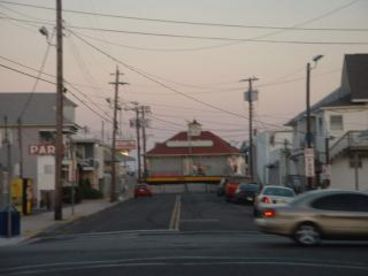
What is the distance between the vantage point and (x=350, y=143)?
54500 millimetres

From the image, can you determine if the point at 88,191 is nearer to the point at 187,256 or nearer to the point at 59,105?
the point at 59,105

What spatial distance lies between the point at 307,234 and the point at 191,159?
91759 mm

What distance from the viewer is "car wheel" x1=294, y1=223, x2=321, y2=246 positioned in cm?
2130

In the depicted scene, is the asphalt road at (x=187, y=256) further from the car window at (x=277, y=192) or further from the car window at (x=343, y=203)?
the car window at (x=277, y=192)

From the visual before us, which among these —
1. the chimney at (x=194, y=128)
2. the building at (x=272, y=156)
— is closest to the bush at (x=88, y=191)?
the building at (x=272, y=156)

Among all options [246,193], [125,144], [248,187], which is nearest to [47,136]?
[125,144]

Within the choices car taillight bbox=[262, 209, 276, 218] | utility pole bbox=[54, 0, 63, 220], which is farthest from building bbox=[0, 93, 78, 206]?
car taillight bbox=[262, 209, 276, 218]

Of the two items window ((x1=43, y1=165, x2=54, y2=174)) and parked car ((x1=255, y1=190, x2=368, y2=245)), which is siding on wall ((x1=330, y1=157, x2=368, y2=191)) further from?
parked car ((x1=255, y1=190, x2=368, y2=245))

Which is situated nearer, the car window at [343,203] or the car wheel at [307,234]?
the car wheel at [307,234]

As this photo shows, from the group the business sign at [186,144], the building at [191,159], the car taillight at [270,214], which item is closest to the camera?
the car taillight at [270,214]

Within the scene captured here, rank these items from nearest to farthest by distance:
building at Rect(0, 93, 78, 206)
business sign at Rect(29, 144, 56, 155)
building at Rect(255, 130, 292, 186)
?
1. business sign at Rect(29, 144, 56, 155)
2. building at Rect(0, 93, 78, 206)
3. building at Rect(255, 130, 292, 186)

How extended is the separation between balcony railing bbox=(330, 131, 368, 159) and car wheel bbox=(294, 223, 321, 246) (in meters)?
32.9

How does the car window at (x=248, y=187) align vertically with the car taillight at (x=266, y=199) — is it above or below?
above

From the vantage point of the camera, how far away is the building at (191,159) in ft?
368
